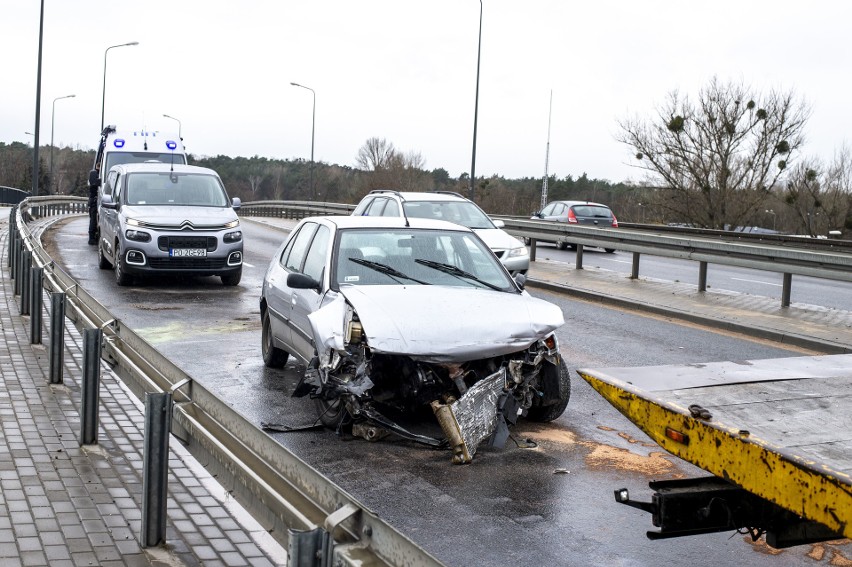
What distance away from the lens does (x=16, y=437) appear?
688 centimetres

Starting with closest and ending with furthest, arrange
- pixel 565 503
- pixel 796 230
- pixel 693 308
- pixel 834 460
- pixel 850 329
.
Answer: pixel 834 460
pixel 565 503
pixel 850 329
pixel 693 308
pixel 796 230

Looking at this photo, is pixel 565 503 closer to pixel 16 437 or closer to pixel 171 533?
pixel 171 533

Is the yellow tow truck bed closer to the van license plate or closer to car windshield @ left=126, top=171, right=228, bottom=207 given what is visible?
the van license plate

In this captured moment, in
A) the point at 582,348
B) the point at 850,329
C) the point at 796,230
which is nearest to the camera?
the point at 582,348

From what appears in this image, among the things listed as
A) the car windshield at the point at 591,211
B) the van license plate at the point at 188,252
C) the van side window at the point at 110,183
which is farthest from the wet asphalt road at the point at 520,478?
the car windshield at the point at 591,211

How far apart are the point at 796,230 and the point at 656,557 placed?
151ft

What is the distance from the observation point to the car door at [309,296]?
317 inches

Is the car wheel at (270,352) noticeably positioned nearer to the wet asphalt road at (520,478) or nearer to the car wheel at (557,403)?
the wet asphalt road at (520,478)

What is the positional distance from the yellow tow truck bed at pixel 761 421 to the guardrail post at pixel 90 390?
3.61 m

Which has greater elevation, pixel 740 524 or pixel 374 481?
pixel 740 524

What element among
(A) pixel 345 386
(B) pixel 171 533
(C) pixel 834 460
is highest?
(C) pixel 834 460

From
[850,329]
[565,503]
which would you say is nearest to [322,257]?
[565,503]

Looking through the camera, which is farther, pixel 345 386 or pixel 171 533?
pixel 345 386

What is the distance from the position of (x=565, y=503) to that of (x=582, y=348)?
6093mm
